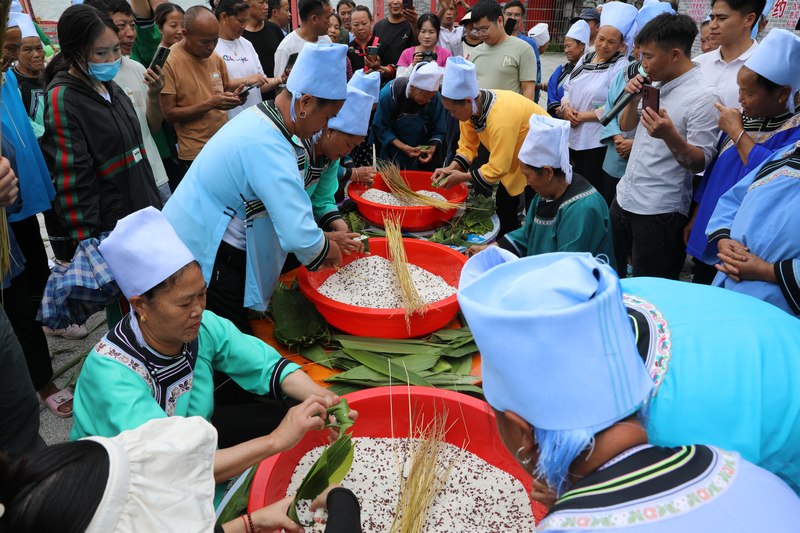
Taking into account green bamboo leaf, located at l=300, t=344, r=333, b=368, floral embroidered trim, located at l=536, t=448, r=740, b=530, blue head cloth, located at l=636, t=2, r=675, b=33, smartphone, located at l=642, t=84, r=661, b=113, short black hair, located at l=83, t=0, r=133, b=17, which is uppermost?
short black hair, located at l=83, t=0, r=133, b=17

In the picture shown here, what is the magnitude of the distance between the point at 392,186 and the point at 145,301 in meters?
2.43

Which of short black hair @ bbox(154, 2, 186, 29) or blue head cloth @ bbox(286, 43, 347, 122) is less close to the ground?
short black hair @ bbox(154, 2, 186, 29)

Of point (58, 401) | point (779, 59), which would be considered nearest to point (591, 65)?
point (779, 59)

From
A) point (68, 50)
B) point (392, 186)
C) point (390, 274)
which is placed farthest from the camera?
point (392, 186)

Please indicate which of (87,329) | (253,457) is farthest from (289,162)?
(87,329)

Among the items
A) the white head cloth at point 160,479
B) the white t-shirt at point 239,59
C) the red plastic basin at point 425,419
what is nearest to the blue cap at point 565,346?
the white head cloth at point 160,479

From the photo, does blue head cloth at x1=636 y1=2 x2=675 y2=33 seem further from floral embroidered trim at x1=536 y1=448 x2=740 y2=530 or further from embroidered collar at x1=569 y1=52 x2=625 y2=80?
floral embroidered trim at x1=536 y1=448 x2=740 y2=530

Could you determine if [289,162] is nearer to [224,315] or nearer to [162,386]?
[224,315]

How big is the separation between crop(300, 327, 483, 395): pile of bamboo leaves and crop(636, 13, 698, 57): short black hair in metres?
1.90

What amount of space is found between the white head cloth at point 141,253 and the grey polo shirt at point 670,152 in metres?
2.60

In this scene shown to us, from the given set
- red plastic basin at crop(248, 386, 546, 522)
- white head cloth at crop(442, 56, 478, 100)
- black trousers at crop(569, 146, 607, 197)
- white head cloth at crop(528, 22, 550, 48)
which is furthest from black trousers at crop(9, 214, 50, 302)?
white head cloth at crop(528, 22, 550, 48)

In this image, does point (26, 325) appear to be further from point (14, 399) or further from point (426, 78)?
point (426, 78)

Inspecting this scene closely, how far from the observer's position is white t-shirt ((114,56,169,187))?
3.36 meters

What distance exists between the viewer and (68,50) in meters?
2.55
